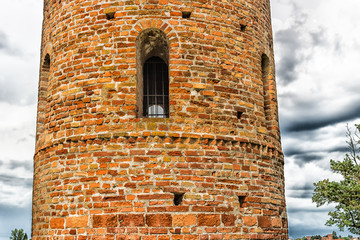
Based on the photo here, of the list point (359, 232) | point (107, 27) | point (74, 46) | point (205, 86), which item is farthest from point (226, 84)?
point (359, 232)

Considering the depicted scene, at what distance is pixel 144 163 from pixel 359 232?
12.5 metres

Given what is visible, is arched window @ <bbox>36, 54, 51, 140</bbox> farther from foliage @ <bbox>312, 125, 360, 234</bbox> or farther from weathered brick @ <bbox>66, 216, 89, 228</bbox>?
foliage @ <bbox>312, 125, 360, 234</bbox>

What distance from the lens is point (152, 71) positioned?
26.6ft

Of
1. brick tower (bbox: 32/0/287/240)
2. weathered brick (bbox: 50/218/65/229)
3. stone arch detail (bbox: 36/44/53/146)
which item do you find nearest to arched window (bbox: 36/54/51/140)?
stone arch detail (bbox: 36/44/53/146)

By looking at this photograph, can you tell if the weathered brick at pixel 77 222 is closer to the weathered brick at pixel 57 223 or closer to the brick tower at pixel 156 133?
the brick tower at pixel 156 133

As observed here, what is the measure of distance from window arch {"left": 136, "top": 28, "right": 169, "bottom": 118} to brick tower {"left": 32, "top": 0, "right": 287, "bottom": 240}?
0.12 feet

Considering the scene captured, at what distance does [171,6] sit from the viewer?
6.93 metres

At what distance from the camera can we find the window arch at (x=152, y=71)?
6.88 m

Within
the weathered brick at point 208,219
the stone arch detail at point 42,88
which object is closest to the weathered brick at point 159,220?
the weathered brick at point 208,219

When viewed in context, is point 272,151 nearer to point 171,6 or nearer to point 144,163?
point 144,163

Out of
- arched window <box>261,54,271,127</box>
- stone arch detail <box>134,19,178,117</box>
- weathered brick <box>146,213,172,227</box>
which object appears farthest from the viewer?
arched window <box>261,54,271,127</box>

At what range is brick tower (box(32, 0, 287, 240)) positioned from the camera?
20.3ft

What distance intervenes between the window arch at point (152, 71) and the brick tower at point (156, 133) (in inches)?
1.4

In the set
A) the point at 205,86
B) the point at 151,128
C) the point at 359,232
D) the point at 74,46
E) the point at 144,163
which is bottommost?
the point at 359,232
